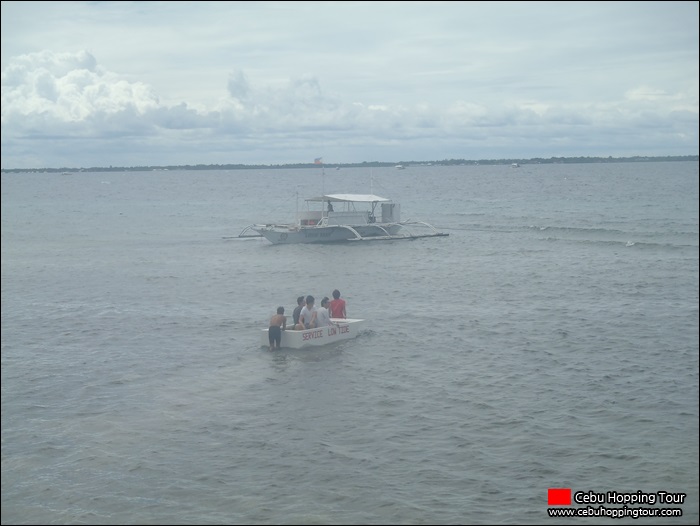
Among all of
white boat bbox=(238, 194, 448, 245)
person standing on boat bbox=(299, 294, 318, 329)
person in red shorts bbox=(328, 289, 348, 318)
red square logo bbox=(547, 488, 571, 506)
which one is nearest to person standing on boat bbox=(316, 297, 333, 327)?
person standing on boat bbox=(299, 294, 318, 329)

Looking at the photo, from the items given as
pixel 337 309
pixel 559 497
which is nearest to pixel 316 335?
pixel 337 309

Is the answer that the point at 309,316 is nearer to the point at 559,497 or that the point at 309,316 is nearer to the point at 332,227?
the point at 559,497

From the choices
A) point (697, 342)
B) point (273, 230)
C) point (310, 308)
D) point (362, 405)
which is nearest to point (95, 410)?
point (362, 405)

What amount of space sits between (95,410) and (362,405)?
6.58 m

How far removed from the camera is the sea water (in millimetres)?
14938

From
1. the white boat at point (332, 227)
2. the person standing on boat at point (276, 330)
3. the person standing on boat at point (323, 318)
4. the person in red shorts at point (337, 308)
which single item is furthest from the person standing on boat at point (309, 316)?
the white boat at point (332, 227)

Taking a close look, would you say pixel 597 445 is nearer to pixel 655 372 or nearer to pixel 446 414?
pixel 446 414

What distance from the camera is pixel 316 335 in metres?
25.8

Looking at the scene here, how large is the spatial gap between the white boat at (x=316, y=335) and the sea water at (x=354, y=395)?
0.57 metres

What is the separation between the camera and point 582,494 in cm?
1492

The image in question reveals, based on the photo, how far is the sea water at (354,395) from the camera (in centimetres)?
1494

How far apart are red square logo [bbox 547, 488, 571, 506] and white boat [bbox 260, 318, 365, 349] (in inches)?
463

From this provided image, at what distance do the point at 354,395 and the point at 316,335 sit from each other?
16.9 feet

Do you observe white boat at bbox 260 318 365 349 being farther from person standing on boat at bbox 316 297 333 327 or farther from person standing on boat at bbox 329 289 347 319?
person standing on boat at bbox 329 289 347 319
